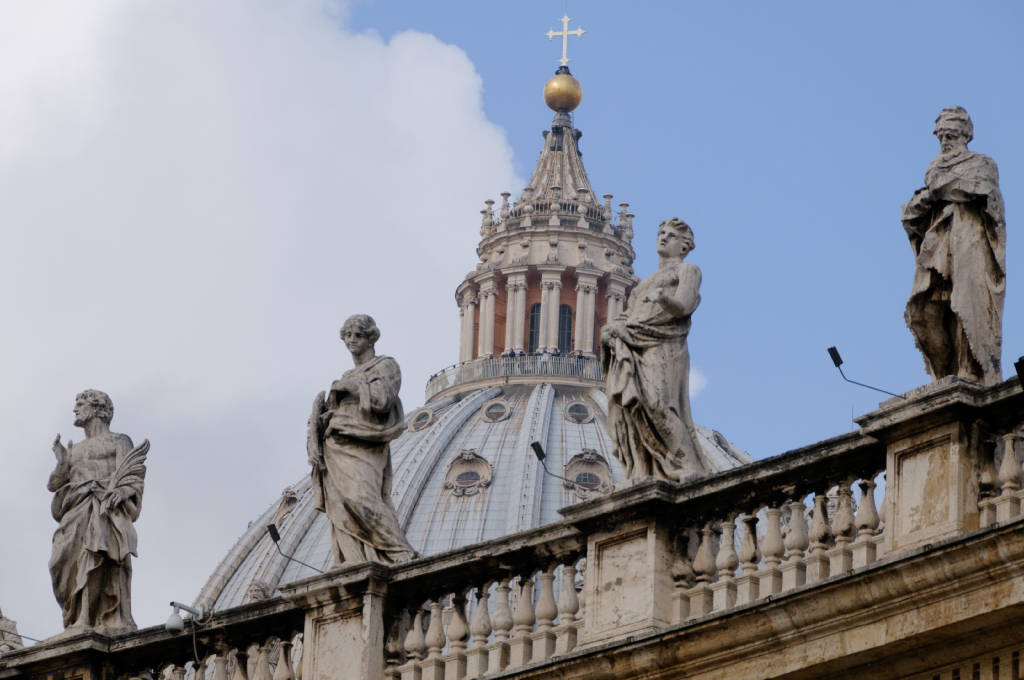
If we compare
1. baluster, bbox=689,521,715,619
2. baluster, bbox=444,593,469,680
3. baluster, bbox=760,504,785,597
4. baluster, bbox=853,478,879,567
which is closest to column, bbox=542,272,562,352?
baluster, bbox=444,593,469,680

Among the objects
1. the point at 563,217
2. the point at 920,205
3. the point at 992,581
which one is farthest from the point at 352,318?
the point at 563,217

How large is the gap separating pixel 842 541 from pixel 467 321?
12214cm

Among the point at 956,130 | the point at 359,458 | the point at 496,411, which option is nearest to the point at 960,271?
the point at 956,130

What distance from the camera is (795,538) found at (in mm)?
21234

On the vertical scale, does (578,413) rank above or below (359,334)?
above

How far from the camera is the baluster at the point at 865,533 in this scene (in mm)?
20703

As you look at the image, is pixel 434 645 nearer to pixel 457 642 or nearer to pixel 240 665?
pixel 457 642

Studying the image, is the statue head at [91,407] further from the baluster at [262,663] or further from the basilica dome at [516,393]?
the basilica dome at [516,393]

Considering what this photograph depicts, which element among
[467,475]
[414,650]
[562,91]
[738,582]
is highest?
[562,91]

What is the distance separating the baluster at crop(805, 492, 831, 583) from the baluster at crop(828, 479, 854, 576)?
53 mm

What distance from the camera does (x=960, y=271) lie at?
68.3ft

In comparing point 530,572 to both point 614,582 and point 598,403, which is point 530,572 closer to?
point 614,582

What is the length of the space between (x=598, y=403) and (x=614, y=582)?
115 m

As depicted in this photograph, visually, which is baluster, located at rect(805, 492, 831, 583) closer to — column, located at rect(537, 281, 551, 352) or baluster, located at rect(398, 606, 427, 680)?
baluster, located at rect(398, 606, 427, 680)
